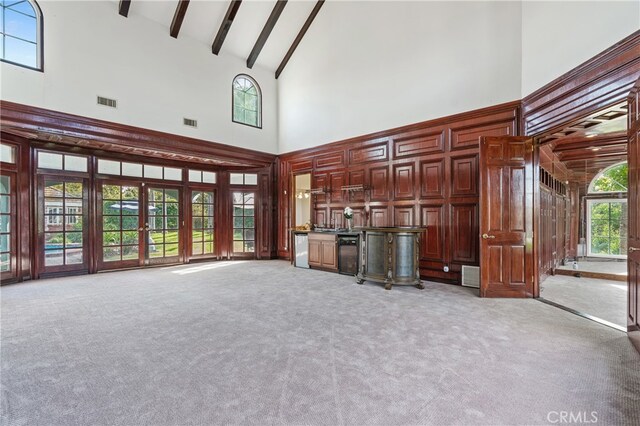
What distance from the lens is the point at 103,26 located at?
570cm

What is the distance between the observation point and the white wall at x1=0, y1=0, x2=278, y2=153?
514 cm

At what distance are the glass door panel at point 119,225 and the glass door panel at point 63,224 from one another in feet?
1.08

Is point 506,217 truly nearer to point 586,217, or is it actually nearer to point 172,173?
point 172,173

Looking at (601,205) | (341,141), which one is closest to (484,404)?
(341,141)

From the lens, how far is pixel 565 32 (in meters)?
3.64

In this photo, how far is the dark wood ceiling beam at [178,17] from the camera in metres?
6.11

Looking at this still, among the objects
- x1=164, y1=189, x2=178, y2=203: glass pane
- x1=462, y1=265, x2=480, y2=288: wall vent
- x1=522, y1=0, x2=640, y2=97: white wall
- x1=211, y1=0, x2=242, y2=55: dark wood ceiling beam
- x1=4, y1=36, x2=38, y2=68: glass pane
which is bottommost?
x1=462, y1=265, x2=480, y2=288: wall vent

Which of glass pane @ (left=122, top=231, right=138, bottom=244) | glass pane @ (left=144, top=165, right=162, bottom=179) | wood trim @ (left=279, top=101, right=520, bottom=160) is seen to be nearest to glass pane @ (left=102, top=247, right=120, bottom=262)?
glass pane @ (left=122, top=231, right=138, bottom=244)

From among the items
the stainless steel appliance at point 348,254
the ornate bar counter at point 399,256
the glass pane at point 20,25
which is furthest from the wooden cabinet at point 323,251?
the glass pane at point 20,25

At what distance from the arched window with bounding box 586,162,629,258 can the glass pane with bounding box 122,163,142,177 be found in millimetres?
12661

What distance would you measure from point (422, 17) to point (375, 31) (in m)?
1.08

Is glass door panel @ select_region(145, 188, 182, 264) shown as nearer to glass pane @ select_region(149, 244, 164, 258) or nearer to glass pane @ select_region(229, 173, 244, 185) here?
glass pane @ select_region(149, 244, 164, 258)

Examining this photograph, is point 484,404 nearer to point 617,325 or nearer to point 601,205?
point 617,325

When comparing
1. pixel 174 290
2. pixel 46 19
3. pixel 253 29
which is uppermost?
pixel 253 29
